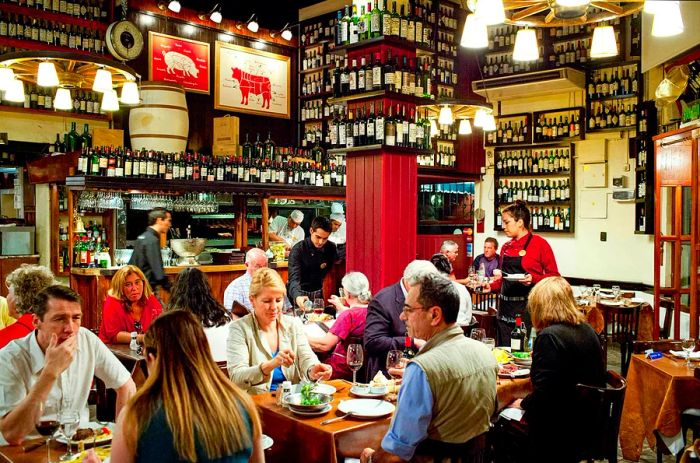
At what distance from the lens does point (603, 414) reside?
128 inches

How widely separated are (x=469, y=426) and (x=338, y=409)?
71cm

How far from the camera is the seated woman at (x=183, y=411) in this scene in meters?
1.86

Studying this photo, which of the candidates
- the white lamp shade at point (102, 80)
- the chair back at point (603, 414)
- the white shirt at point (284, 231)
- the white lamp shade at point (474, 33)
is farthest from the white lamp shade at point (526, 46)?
the white shirt at point (284, 231)

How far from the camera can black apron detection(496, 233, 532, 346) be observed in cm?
591

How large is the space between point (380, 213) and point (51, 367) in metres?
3.94

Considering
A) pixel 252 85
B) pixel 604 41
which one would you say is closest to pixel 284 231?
pixel 252 85

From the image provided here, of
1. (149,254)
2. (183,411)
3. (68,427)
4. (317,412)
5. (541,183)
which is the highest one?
(541,183)

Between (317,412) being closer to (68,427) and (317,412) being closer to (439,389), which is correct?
(439,389)

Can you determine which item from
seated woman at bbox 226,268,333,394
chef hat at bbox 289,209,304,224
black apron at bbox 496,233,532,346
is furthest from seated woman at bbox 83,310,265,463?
chef hat at bbox 289,209,304,224

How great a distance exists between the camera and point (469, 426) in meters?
2.56

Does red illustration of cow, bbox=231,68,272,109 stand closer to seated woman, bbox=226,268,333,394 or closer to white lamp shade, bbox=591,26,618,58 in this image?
white lamp shade, bbox=591,26,618,58

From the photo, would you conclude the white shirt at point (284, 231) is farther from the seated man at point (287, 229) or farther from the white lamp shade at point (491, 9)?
the white lamp shade at point (491, 9)

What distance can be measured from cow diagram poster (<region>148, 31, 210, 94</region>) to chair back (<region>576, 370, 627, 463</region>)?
27.1 ft

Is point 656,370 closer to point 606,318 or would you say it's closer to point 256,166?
point 606,318
